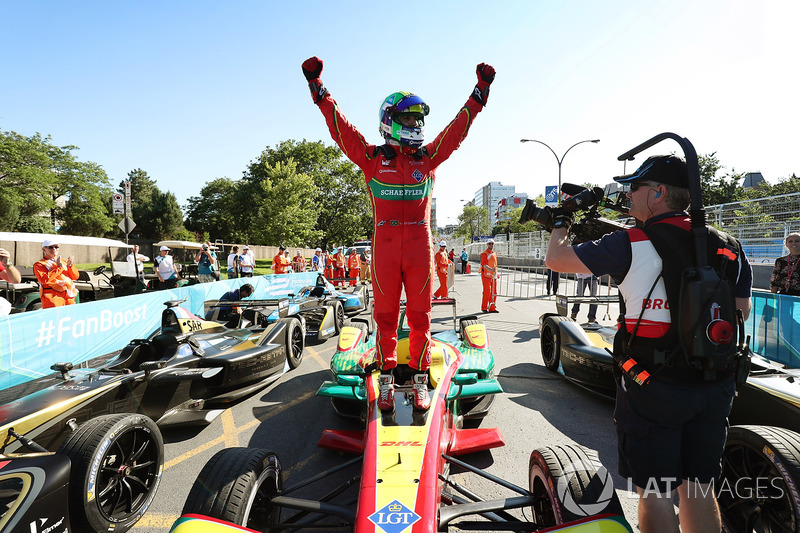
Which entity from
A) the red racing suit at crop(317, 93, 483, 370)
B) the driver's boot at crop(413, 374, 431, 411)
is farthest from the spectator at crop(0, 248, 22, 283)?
the driver's boot at crop(413, 374, 431, 411)

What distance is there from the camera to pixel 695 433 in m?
1.65

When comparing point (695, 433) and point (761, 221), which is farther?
point (761, 221)

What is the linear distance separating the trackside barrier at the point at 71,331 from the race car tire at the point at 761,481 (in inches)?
273

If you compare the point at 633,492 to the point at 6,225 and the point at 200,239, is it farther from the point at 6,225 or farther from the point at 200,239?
the point at 200,239

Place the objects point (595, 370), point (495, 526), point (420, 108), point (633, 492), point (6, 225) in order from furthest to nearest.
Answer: point (6, 225), point (595, 370), point (420, 108), point (633, 492), point (495, 526)

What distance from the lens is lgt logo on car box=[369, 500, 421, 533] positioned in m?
1.67

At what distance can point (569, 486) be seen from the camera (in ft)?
6.16

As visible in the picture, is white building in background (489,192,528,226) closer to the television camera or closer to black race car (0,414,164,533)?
the television camera

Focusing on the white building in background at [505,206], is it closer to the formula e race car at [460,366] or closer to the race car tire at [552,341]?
the race car tire at [552,341]

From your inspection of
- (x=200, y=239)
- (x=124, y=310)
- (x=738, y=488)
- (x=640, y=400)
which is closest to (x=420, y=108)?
(x=640, y=400)

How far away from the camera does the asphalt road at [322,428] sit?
298cm

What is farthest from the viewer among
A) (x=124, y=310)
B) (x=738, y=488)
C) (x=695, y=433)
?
(x=124, y=310)

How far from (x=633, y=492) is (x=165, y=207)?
67480mm

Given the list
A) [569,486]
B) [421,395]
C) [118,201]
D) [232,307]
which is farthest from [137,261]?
[569,486]
